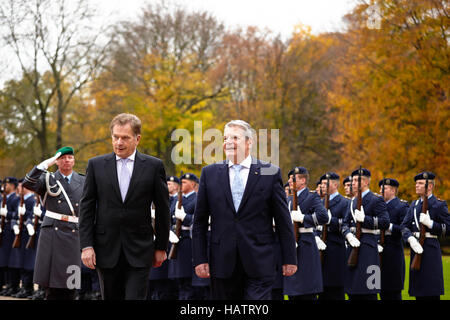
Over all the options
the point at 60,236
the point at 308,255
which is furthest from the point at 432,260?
the point at 60,236

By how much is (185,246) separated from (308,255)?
304 centimetres

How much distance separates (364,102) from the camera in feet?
86.8

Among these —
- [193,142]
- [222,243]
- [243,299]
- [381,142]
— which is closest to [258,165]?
[222,243]

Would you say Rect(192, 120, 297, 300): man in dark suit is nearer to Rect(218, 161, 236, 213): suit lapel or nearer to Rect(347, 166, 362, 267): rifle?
Rect(218, 161, 236, 213): suit lapel

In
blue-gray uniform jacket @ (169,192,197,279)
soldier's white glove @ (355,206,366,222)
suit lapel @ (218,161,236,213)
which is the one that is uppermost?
suit lapel @ (218,161,236,213)

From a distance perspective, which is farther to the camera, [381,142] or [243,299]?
[381,142]

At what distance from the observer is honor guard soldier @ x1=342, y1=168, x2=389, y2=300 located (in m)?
10.2

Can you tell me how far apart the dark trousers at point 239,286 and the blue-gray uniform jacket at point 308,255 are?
393 centimetres

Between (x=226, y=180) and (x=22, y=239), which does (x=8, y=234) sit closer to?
(x=22, y=239)

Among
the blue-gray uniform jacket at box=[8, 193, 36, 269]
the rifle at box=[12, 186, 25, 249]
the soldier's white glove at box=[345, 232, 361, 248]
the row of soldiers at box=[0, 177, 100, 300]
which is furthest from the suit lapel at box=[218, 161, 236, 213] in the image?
the blue-gray uniform jacket at box=[8, 193, 36, 269]

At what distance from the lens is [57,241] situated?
8.23 metres

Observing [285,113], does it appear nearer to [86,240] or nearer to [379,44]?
[379,44]

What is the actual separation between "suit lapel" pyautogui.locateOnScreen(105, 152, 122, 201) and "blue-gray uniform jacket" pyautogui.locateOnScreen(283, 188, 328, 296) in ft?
14.7
